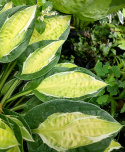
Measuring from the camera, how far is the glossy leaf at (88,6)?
0.76m

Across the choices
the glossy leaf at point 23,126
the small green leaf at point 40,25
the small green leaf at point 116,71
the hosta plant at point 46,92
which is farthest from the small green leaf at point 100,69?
the glossy leaf at point 23,126

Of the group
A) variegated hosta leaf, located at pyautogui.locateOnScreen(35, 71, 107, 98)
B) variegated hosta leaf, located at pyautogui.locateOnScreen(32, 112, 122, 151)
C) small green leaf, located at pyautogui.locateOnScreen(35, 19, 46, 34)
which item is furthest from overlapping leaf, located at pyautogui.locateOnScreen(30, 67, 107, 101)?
small green leaf, located at pyautogui.locateOnScreen(35, 19, 46, 34)

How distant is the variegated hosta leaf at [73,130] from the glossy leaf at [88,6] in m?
0.49

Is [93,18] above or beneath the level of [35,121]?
above

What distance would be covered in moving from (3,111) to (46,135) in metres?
0.22

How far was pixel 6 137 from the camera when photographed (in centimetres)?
52

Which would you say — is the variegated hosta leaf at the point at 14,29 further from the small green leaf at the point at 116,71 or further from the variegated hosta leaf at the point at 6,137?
the small green leaf at the point at 116,71

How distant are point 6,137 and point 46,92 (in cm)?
23

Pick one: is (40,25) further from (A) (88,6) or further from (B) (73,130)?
(B) (73,130)

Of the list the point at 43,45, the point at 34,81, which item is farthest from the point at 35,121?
the point at 43,45

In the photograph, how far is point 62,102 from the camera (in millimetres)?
572

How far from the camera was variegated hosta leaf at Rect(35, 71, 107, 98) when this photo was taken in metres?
0.66

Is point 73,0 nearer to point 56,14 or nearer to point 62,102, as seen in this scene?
point 56,14

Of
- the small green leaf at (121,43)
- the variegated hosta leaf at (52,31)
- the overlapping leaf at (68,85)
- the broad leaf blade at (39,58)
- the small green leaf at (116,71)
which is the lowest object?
the small green leaf at (116,71)
